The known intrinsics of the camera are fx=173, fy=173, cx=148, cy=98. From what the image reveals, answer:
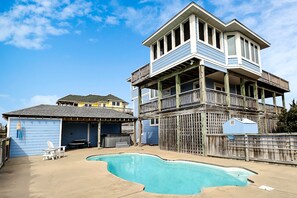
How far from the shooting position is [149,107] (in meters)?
15.7

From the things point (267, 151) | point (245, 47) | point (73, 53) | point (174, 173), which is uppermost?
point (73, 53)

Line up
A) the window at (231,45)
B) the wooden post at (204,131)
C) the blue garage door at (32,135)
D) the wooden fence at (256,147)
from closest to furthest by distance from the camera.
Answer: the wooden fence at (256,147), the wooden post at (204,131), the blue garage door at (32,135), the window at (231,45)

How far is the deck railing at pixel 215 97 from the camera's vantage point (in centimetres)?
1096

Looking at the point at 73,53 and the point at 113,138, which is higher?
the point at 73,53

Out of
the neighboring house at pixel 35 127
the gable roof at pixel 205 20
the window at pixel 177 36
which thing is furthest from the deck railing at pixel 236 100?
the neighboring house at pixel 35 127

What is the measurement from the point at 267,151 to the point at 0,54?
21472 mm

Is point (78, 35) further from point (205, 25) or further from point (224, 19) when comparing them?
point (224, 19)

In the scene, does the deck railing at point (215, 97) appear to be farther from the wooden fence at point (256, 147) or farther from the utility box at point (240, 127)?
the wooden fence at point (256, 147)

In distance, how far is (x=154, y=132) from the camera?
19.5 m

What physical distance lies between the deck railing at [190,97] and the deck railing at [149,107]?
121 inches

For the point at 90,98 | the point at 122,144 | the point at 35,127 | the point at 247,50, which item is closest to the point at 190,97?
the point at 247,50

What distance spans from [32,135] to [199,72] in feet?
40.4

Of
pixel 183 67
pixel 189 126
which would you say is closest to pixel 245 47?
pixel 183 67

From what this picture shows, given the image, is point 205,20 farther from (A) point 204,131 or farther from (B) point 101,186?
(B) point 101,186
